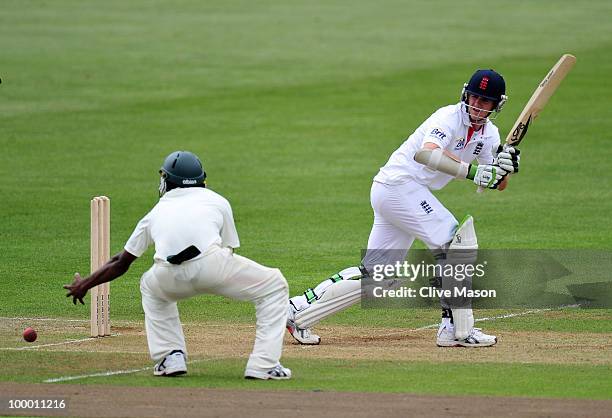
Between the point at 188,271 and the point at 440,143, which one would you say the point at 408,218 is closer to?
the point at 440,143

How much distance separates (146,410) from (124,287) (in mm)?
6377

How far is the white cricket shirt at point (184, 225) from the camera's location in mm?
8906

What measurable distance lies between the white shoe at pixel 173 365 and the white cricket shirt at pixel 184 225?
71 cm

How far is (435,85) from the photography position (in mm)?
30359

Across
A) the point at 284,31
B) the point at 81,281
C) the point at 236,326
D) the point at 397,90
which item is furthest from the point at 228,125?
the point at 81,281

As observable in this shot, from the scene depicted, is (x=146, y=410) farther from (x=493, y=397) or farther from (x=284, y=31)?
(x=284, y=31)

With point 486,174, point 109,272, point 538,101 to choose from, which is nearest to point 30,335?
point 109,272

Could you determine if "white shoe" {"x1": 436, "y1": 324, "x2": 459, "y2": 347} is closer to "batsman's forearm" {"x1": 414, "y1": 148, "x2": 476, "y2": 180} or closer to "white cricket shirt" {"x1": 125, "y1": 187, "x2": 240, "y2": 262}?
"batsman's forearm" {"x1": 414, "y1": 148, "x2": 476, "y2": 180}

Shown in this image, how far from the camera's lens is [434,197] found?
10914 millimetres

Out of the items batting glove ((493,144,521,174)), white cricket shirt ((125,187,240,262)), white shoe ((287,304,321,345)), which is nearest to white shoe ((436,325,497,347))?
white shoe ((287,304,321,345))

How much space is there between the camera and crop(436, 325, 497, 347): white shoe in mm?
10625

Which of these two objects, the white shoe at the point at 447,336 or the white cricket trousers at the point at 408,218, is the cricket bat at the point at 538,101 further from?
the white shoe at the point at 447,336

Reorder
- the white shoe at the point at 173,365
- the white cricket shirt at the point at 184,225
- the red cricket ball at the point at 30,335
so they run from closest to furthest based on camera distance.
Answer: the white cricket shirt at the point at 184,225 → the white shoe at the point at 173,365 → the red cricket ball at the point at 30,335

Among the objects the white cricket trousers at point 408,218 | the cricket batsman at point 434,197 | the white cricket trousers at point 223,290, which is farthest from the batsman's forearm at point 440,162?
the white cricket trousers at point 223,290
